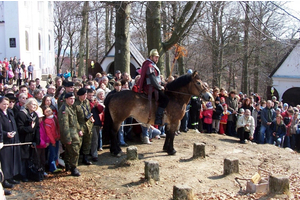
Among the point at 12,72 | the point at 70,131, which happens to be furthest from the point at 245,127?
the point at 12,72

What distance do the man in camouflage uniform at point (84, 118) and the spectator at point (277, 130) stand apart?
831 cm

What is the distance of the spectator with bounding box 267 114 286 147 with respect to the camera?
40.3ft

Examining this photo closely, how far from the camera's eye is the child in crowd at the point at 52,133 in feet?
21.7

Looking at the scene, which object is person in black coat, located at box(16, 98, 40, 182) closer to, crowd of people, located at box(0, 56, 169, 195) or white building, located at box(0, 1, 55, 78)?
crowd of people, located at box(0, 56, 169, 195)

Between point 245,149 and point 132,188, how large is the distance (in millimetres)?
5185

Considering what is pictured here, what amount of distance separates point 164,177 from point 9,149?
11.1 ft

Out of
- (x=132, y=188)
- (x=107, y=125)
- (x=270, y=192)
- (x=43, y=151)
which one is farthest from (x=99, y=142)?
(x=270, y=192)

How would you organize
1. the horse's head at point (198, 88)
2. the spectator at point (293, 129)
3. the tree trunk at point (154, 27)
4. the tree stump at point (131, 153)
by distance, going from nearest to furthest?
the tree stump at point (131, 153) < the horse's head at point (198, 88) < the spectator at point (293, 129) < the tree trunk at point (154, 27)

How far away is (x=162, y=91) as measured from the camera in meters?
8.30

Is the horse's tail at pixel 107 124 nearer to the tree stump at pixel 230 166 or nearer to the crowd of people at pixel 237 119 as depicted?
the tree stump at pixel 230 166

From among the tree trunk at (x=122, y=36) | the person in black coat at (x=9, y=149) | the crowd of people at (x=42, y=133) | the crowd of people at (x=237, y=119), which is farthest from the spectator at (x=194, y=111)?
the person in black coat at (x=9, y=149)

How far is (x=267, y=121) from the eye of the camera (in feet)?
40.5

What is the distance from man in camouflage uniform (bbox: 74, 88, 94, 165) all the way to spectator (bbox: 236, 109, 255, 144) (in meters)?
6.08

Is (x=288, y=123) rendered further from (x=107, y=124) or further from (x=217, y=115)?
(x=107, y=124)
